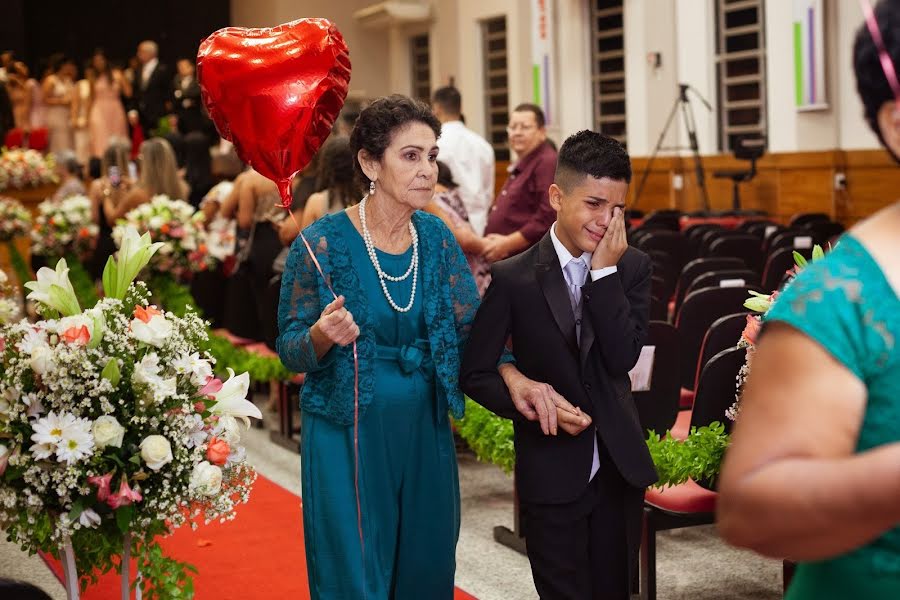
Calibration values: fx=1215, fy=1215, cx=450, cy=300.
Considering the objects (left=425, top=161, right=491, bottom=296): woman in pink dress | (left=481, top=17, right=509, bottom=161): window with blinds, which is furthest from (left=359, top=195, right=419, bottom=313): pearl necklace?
(left=481, top=17, right=509, bottom=161): window with blinds

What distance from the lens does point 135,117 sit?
18.9 m

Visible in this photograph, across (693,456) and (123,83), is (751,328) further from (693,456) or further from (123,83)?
(123,83)

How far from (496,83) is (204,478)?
1637 cm

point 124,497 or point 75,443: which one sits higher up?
point 75,443

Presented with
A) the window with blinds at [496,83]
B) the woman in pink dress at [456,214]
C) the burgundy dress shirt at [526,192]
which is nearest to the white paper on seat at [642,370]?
the woman in pink dress at [456,214]

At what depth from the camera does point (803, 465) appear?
3.82ft

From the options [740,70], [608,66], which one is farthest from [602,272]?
[608,66]

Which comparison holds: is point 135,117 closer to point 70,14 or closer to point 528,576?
point 70,14

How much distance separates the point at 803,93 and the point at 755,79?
1200 millimetres

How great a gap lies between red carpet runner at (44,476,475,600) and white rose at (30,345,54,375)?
2.00 m

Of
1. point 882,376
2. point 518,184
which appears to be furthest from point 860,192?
point 882,376

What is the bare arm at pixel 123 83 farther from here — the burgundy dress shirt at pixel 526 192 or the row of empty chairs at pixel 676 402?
the row of empty chairs at pixel 676 402

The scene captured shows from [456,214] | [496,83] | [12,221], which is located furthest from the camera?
[496,83]

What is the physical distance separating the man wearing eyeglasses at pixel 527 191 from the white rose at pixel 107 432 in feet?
13.8
